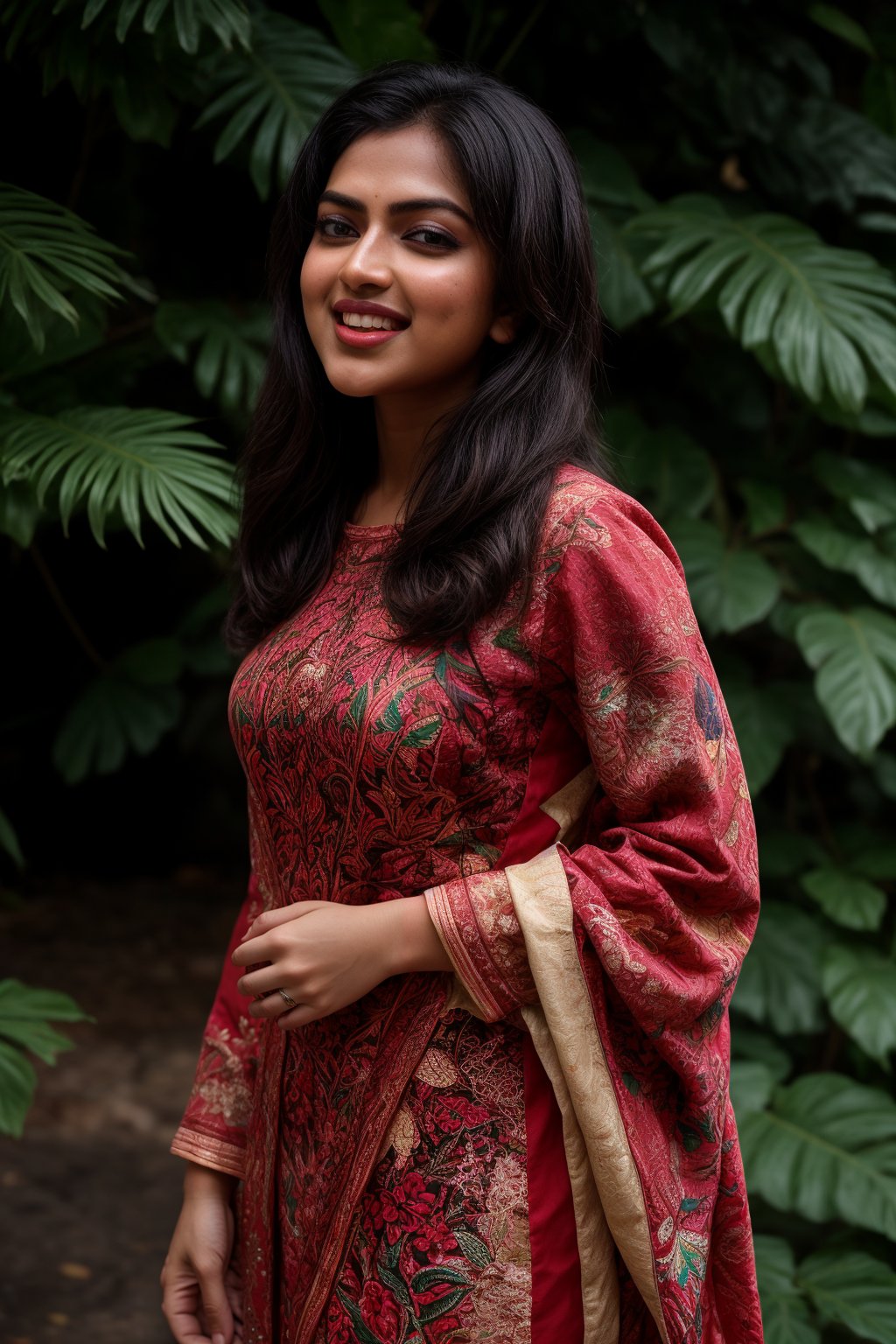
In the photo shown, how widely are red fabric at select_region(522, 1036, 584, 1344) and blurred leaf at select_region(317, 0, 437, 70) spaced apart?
2.06 meters

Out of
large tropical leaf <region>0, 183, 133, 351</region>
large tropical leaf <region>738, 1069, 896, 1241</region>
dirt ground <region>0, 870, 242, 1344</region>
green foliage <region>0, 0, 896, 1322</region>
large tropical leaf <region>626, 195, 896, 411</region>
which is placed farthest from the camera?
dirt ground <region>0, 870, 242, 1344</region>

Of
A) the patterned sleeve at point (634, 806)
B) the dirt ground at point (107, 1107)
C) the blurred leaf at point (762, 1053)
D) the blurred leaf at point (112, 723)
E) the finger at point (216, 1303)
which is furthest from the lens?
the blurred leaf at point (112, 723)

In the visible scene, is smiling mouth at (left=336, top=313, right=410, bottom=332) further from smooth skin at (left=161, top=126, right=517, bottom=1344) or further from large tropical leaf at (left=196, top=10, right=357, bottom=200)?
large tropical leaf at (left=196, top=10, right=357, bottom=200)

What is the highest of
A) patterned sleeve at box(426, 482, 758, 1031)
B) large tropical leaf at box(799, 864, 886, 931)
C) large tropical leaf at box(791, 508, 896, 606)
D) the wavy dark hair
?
the wavy dark hair

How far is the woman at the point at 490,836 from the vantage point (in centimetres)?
102

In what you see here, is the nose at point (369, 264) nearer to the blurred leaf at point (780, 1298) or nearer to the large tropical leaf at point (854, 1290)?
the blurred leaf at point (780, 1298)

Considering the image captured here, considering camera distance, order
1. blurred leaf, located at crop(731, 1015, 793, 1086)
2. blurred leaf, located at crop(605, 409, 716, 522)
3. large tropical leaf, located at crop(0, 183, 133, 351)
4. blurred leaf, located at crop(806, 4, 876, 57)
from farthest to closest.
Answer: blurred leaf, located at crop(806, 4, 876, 57) < blurred leaf, located at crop(605, 409, 716, 522) < blurred leaf, located at crop(731, 1015, 793, 1086) < large tropical leaf, located at crop(0, 183, 133, 351)

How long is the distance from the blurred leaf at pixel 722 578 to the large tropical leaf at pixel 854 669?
4.0 inches

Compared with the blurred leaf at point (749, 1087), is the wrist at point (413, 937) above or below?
above

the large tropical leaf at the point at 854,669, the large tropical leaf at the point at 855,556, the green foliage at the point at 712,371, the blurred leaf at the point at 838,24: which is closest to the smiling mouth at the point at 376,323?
the green foliage at the point at 712,371

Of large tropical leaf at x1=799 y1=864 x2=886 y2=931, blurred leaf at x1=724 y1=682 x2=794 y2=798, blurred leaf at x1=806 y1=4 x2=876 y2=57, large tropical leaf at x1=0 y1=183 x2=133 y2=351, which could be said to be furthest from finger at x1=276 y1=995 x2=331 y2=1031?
blurred leaf at x1=806 y1=4 x2=876 y2=57

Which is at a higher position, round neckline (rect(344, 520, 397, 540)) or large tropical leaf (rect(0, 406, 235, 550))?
round neckline (rect(344, 520, 397, 540))

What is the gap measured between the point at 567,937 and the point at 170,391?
2922 millimetres

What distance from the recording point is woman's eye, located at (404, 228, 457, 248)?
1.09 m
